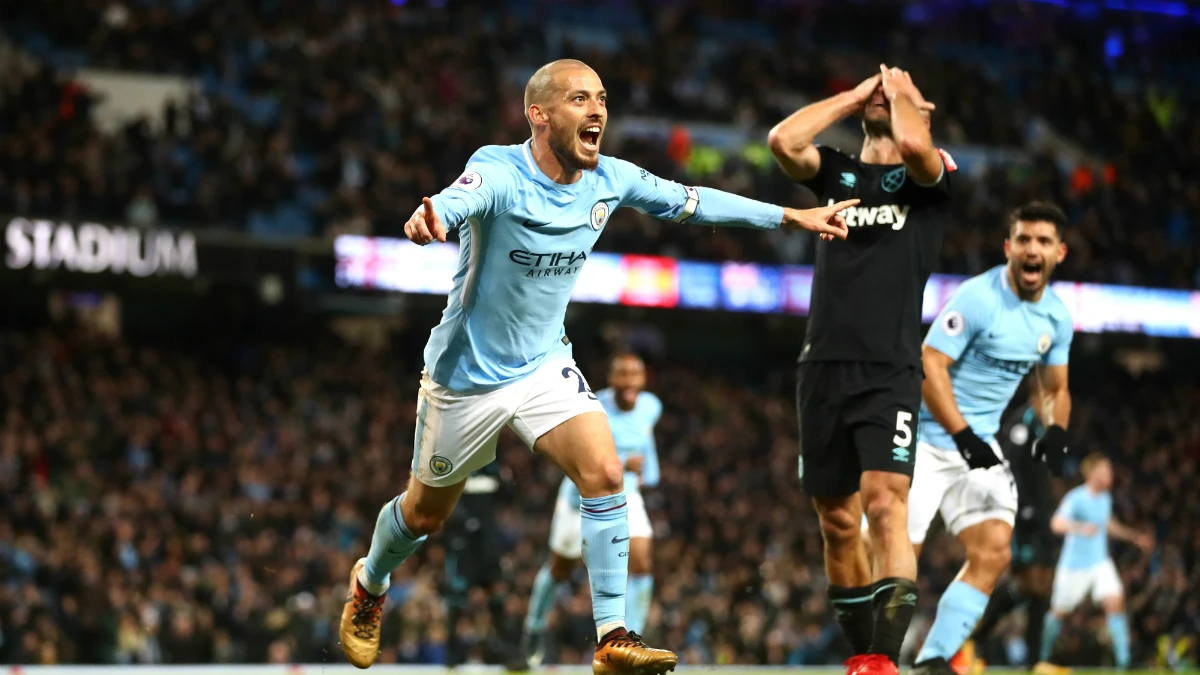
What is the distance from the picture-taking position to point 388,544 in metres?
6.96

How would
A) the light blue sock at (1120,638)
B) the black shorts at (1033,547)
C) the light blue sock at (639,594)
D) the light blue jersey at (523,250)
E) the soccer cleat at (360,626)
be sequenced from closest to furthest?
the light blue jersey at (523,250) < the soccer cleat at (360,626) < the light blue sock at (639,594) < the black shorts at (1033,547) < the light blue sock at (1120,638)

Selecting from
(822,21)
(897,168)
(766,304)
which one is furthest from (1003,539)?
(822,21)

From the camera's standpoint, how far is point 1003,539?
8383mm

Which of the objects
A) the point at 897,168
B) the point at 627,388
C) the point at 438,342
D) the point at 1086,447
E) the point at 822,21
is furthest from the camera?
the point at 822,21

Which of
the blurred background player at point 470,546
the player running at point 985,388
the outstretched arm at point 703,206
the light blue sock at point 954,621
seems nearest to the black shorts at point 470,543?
the blurred background player at point 470,546

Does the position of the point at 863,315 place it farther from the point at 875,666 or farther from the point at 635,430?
the point at 635,430

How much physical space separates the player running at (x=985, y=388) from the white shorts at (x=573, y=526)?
3098mm

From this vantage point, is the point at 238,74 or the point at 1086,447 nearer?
the point at 238,74

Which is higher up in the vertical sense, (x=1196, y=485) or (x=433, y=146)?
(x=433, y=146)

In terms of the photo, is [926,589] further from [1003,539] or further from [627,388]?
[1003,539]

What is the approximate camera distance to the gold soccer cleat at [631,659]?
5819 millimetres

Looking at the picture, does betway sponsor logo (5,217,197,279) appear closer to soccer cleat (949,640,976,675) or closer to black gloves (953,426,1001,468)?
soccer cleat (949,640,976,675)

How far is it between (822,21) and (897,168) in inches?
1132

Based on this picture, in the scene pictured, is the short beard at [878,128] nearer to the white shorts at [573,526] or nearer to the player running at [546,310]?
the player running at [546,310]
